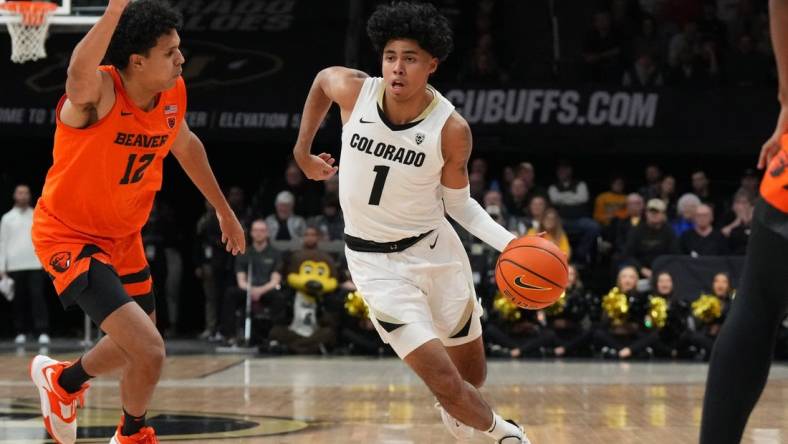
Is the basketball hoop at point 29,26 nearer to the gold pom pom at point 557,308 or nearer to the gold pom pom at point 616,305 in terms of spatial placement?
the gold pom pom at point 557,308

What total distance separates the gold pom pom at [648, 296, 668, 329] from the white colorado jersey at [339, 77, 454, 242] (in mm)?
8802

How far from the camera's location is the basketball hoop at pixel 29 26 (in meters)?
11.3

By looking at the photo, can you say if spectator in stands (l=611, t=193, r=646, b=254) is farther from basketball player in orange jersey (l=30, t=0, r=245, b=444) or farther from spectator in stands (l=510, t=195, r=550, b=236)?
basketball player in orange jersey (l=30, t=0, r=245, b=444)

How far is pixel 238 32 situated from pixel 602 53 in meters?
4.77

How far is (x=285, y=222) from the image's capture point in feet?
50.2

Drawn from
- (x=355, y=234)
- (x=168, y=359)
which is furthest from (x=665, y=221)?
(x=355, y=234)

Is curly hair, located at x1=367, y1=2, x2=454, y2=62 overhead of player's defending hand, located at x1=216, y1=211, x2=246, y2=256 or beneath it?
overhead

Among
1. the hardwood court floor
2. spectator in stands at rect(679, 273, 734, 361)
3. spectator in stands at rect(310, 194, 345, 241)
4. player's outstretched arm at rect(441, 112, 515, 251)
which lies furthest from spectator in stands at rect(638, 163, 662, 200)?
player's outstretched arm at rect(441, 112, 515, 251)

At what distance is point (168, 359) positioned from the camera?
13.3 m

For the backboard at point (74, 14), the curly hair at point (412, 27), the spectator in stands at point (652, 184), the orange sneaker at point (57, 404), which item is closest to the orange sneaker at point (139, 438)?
the orange sneaker at point (57, 404)

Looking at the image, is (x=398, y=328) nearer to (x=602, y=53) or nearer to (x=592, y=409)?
(x=592, y=409)

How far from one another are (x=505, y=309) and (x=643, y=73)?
13.9 feet

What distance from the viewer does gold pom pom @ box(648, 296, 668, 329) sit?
553 inches

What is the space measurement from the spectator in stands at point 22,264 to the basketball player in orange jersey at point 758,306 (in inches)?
500
